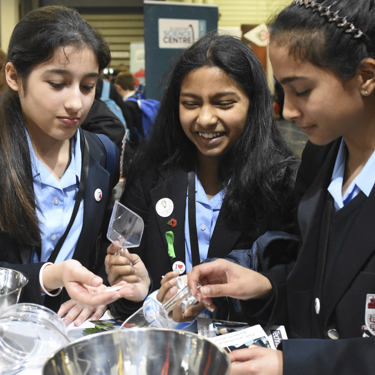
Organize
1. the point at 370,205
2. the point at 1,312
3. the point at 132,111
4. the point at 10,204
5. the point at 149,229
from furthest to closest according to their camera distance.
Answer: the point at 132,111 → the point at 149,229 → the point at 10,204 → the point at 370,205 → the point at 1,312

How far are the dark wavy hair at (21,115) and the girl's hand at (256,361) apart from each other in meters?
0.85

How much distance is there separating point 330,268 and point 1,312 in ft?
2.47

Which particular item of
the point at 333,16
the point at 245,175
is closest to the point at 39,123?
the point at 245,175

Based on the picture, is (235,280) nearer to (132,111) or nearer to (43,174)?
(43,174)

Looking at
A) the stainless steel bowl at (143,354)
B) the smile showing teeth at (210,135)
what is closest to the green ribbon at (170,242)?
the smile showing teeth at (210,135)

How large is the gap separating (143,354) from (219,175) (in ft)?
3.53

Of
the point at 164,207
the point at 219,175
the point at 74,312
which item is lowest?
the point at 74,312

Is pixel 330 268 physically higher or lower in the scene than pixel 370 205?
lower

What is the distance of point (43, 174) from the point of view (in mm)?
1712

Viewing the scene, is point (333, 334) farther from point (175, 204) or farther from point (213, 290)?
point (175, 204)

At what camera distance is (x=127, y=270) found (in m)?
1.45

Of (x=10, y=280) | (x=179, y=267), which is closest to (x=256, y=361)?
(x=10, y=280)

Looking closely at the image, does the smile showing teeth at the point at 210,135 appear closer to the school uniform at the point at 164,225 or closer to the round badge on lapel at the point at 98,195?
the school uniform at the point at 164,225

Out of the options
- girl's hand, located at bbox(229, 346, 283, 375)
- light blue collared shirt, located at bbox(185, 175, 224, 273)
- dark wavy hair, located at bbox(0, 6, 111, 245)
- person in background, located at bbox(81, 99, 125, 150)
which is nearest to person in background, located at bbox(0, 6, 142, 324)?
dark wavy hair, located at bbox(0, 6, 111, 245)
